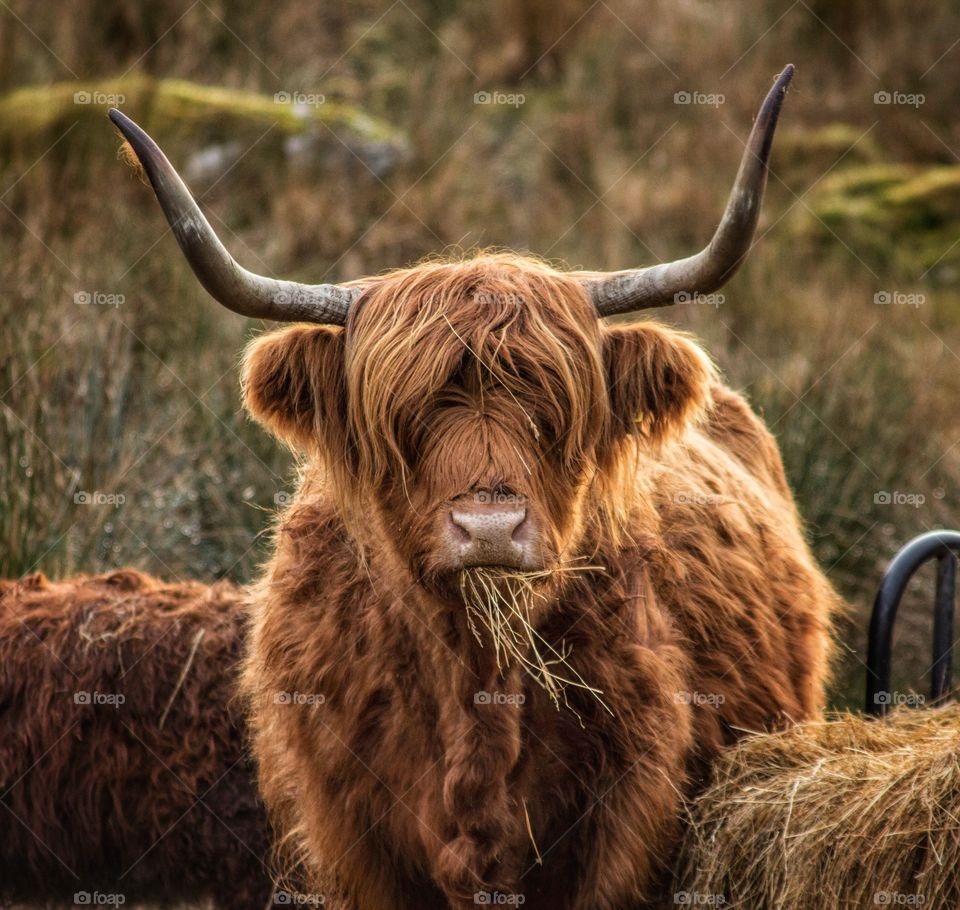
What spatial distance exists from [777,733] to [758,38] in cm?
1228

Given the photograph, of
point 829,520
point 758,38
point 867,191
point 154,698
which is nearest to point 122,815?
point 154,698

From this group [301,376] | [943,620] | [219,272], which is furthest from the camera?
[943,620]

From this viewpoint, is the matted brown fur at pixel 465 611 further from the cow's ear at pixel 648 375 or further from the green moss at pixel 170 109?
the green moss at pixel 170 109

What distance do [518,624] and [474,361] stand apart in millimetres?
610

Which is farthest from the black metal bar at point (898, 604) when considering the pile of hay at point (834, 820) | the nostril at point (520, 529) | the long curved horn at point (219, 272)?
the long curved horn at point (219, 272)

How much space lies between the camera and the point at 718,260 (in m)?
2.94

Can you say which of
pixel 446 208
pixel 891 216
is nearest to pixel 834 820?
pixel 446 208

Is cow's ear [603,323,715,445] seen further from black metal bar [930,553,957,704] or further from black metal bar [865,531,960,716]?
black metal bar [930,553,957,704]

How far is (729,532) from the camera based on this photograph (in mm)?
3965

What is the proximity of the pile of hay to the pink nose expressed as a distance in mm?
933

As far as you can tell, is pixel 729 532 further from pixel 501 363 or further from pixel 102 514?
pixel 102 514

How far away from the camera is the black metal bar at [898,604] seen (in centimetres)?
396

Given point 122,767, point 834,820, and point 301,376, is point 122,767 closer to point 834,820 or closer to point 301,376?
point 301,376

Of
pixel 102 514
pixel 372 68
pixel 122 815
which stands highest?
pixel 372 68
